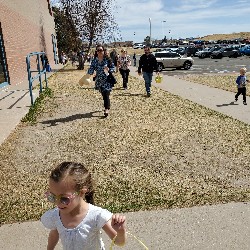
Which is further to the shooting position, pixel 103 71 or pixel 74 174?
pixel 103 71

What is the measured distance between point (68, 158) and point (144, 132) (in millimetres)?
2178

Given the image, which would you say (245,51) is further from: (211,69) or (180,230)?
A: (180,230)

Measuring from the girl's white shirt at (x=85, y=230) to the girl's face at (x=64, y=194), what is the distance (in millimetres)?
191

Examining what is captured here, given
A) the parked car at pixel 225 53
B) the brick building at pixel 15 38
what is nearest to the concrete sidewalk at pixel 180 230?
the brick building at pixel 15 38

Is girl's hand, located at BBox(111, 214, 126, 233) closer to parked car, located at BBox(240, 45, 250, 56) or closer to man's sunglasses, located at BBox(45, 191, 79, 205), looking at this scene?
man's sunglasses, located at BBox(45, 191, 79, 205)

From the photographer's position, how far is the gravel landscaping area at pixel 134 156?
448 centimetres

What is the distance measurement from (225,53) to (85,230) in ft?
147

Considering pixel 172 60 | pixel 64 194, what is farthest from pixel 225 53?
pixel 64 194

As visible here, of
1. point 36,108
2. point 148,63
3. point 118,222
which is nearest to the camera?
point 118,222

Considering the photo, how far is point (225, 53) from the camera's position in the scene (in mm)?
43562

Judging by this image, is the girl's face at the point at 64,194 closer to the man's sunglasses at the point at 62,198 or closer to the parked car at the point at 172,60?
the man's sunglasses at the point at 62,198

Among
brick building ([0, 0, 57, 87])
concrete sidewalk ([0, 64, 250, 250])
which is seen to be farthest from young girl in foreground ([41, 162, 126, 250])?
brick building ([0, 0, 57, 87])

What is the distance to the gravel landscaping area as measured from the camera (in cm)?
448

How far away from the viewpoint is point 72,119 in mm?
8969
